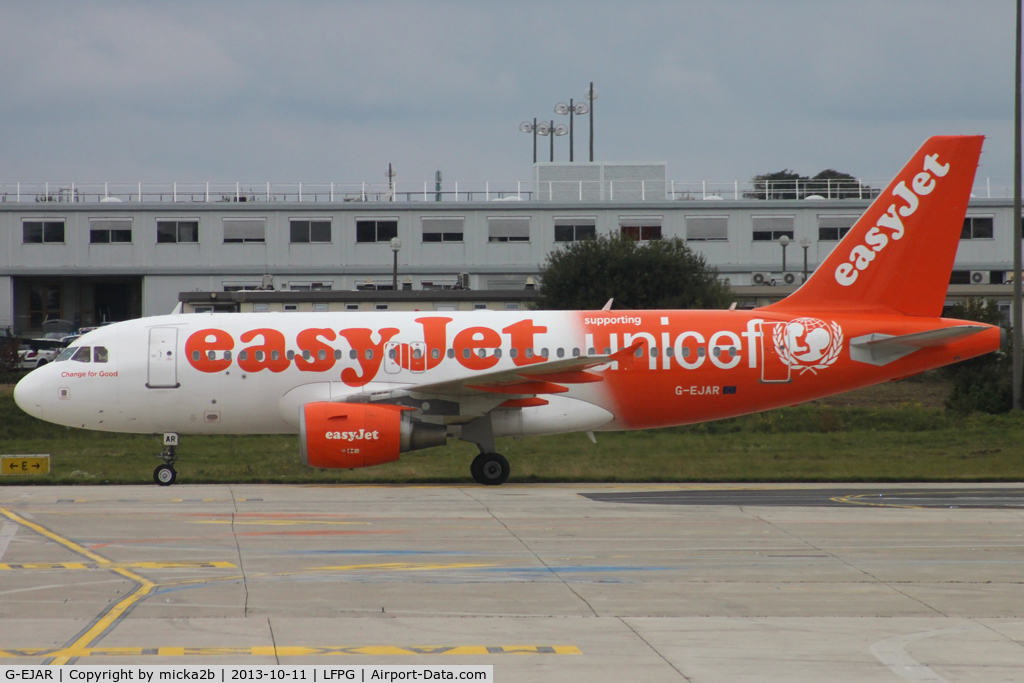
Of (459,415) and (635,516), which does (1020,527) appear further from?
(459,415)

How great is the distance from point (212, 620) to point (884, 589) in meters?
7.33

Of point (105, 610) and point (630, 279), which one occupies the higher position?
point (630, 279)

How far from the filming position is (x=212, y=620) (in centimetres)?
1108

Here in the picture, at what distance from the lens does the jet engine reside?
22.5 m

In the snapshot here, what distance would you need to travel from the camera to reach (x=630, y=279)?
47906mm

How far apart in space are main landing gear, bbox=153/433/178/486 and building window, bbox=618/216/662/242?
42.2m

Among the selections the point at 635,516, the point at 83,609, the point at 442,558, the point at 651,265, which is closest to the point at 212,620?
the point at 83,609

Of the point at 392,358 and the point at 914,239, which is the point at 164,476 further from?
the point at 914,239

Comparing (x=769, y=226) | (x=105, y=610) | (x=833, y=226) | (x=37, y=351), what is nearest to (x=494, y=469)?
(x=105, y=610)

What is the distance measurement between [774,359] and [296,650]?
16.8 metres

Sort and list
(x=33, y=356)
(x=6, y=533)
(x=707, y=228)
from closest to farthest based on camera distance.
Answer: (x=6, y=533)
(x=33, y=356)
(x=707, y=228)

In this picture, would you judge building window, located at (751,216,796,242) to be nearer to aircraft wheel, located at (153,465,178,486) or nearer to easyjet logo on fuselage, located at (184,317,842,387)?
easyjet logo on fuselage, located at (184,317,842,387)

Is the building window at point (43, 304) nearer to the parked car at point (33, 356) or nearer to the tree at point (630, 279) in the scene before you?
the parked car at point (33, 356)

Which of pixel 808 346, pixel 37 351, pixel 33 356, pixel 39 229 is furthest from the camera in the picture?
pixel 39 229
